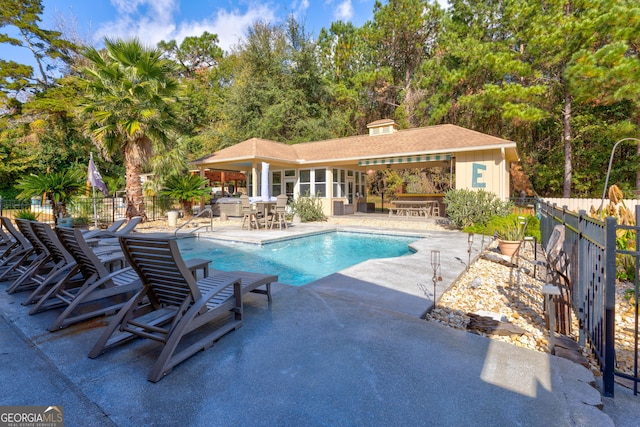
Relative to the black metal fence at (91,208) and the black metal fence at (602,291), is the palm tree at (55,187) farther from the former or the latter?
the black metal fence at (602,291)

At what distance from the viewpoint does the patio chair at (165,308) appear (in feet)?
8.14

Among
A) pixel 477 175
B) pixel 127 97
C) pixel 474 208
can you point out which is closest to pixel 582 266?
pixel 474 208

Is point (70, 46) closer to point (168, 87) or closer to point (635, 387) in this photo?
point (168, 87)

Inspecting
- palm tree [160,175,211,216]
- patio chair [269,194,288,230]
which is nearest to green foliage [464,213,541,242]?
patio chair [269,194,288,230]

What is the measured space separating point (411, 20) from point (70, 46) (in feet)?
87.4

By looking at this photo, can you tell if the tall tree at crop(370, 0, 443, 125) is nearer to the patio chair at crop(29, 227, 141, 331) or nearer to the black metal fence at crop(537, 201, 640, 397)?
the black metal fence at crop(537, 201, 640, 397)

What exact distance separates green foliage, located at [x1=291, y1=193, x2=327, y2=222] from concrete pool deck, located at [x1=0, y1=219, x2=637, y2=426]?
1200 centimetres

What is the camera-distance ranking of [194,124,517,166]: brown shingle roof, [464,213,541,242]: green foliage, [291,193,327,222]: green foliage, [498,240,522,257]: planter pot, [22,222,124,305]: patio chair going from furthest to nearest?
[291,193,327,222]: green foliage → [194,124,517,166]: brown shingle roof → [464,213,541,242]: green foliage → [498,240,522,257]: planter pot → [22,222,124,305]: patio chair

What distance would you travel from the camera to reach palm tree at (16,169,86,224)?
10.0 m

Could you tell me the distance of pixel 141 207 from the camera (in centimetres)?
1380

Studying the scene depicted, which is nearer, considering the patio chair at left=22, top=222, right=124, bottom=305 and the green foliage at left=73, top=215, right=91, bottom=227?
the patio chair at left=22, top=222, right=124, bottom=305

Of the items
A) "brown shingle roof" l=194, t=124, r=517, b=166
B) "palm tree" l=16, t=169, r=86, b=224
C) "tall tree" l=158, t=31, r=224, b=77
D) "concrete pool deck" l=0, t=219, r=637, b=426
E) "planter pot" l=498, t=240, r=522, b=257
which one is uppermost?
"tall tree" l=158, t=31, r=224, b=77

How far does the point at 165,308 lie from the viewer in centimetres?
309

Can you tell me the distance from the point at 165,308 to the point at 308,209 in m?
12.5
